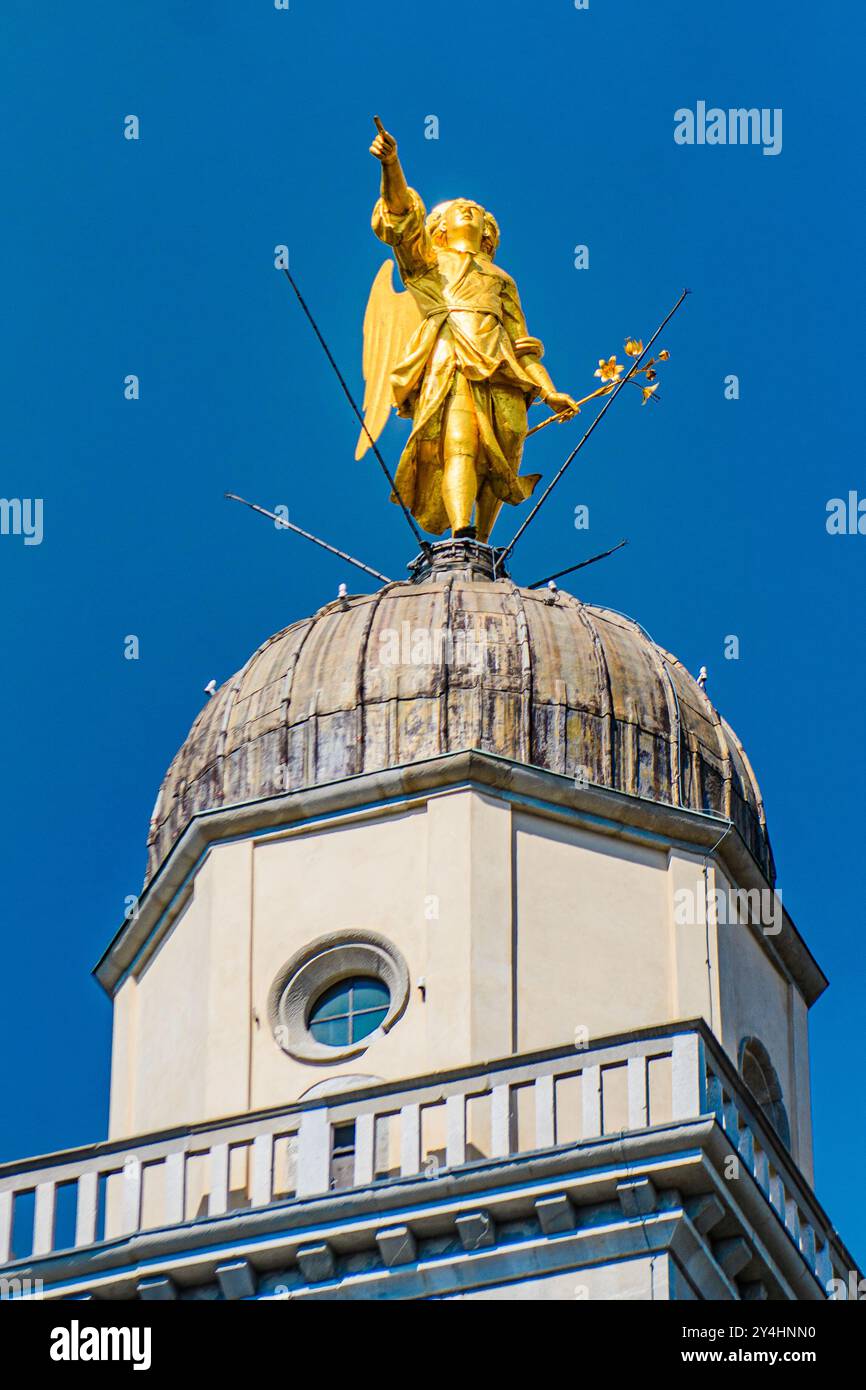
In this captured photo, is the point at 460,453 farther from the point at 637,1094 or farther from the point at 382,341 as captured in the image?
the point at 637,1094

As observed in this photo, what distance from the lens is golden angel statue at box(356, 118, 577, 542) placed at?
40750 mm

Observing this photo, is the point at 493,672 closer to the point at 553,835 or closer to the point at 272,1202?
the point at 553,835

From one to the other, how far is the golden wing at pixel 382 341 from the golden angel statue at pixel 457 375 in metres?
0.03

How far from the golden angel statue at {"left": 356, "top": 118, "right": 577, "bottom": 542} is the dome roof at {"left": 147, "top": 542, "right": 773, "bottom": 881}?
102 inches

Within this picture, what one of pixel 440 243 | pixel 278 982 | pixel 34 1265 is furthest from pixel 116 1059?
pixel 440 243

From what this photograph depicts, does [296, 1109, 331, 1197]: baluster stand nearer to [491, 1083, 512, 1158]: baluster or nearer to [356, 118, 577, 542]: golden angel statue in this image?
[491, 1083, 512, 1158]: baluster

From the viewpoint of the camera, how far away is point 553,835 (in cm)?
3644

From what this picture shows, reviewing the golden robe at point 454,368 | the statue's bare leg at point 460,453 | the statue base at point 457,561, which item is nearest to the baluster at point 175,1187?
the statue base at point 457,561

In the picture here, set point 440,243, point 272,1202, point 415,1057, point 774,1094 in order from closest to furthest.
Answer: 1. point 272,1202
2. point 415,1057
3. point 774,1094
4. point 440,243

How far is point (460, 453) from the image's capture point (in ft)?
134

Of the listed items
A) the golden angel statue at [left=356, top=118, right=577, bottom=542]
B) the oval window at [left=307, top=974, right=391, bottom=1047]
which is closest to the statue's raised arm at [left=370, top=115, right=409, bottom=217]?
the golden angel statue at [left=356, top=118, right=577, bottom=542]
